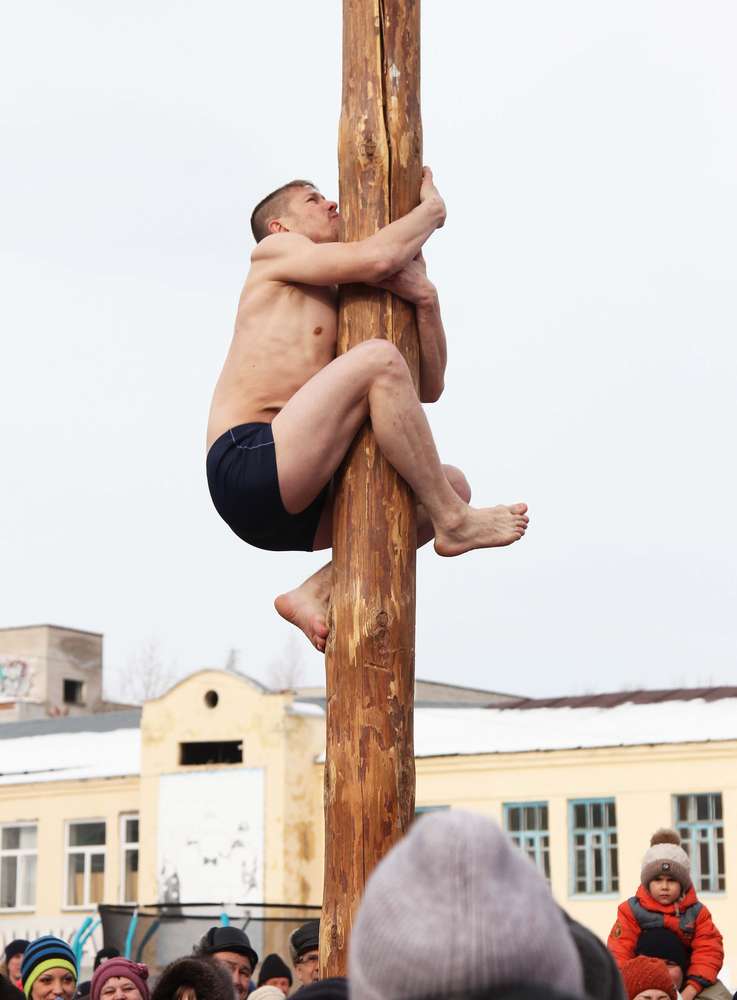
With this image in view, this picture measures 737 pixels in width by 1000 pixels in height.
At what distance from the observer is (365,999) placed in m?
2.15

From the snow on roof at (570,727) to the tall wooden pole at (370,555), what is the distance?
26.5m

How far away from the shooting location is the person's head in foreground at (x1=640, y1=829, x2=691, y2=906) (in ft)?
29.0

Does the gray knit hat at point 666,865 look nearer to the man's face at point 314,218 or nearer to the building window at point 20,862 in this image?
the man's face at point 314,218

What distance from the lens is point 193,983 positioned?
6582mm

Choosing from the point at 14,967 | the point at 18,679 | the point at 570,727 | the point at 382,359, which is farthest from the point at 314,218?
the point at 18,679

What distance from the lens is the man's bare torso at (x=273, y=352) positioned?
18.2 ft

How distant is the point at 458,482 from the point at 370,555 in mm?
630

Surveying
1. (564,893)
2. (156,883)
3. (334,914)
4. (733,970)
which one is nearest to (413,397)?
(334,914)

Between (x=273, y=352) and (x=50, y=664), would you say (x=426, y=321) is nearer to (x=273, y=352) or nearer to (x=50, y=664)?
(x=273, y=352)

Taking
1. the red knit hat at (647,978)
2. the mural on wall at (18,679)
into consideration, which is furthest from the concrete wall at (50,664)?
the red knit hat at (647,978)

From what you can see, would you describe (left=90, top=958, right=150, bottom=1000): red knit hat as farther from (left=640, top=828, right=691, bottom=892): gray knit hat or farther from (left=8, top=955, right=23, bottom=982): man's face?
(left=8, top=955, right=23, bottom=982): man's face

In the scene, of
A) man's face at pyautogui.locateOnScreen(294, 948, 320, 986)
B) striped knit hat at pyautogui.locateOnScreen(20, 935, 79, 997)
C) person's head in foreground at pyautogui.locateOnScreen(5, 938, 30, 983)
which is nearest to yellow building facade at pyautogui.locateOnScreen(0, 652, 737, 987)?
person's head in foreground at pyautogui.locateOnScreen(5, 938, 30, 983)

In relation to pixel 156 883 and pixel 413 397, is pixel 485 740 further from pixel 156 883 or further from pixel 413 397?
pixel 413 397

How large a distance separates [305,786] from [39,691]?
1059 inches
